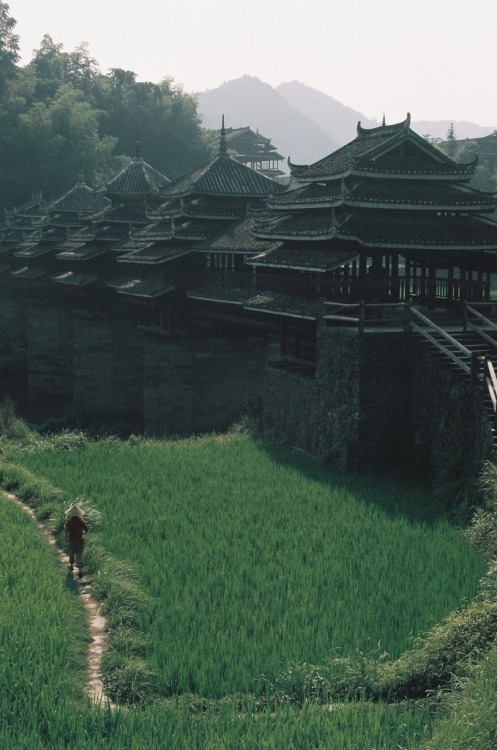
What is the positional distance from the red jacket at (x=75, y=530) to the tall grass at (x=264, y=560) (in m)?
0.79

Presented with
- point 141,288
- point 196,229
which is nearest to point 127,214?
point 141,288

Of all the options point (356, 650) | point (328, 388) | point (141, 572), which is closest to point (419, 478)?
point (328, 388)

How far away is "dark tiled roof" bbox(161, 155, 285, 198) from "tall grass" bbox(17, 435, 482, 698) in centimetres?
1442

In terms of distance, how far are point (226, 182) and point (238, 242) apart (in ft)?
16.3

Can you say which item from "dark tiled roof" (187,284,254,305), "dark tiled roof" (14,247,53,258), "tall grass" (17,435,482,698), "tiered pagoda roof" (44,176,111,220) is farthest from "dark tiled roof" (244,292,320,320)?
"tiered pagoda roof" (44,176,111,220)

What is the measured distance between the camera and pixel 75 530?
42.8ft

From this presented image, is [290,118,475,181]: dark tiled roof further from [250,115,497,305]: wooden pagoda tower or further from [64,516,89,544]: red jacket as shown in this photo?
[64,516,89,544]: red jacket

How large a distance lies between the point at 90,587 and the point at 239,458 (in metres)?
8.04

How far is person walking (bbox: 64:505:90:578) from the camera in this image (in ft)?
42.8

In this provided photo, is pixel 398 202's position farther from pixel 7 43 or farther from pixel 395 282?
pixel 7 43

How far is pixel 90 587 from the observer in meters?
12.7

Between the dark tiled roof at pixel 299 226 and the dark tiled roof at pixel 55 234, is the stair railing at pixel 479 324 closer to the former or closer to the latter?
the dark tiled roof at pixel 299 226

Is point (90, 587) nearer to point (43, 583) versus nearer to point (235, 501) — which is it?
point (43, 583)

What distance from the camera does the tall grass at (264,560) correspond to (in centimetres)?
1009
